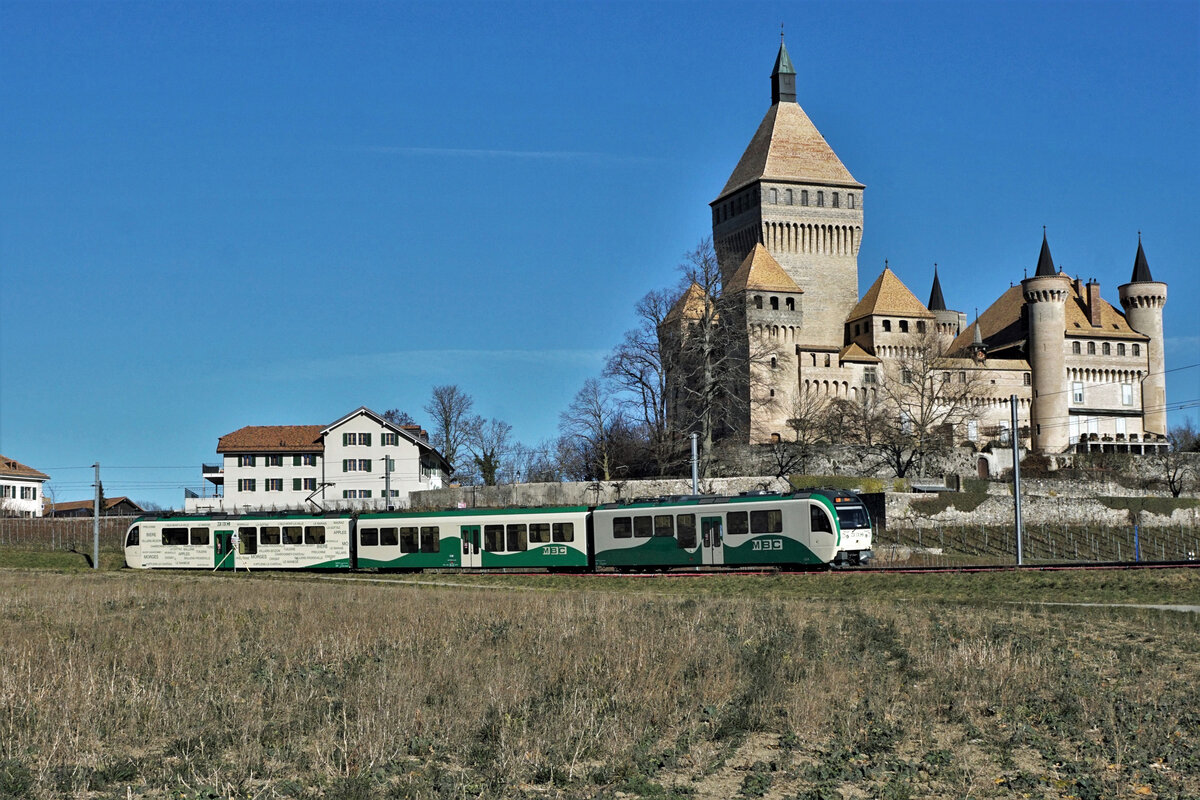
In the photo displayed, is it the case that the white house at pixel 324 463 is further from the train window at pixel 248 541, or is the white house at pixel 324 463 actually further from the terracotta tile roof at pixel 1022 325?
the terracotta tile roof at pixel 1022 325

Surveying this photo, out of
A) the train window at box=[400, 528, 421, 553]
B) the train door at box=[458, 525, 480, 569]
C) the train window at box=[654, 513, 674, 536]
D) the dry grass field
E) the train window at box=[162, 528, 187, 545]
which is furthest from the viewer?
the train window at box=[162, 528, 187, 545]

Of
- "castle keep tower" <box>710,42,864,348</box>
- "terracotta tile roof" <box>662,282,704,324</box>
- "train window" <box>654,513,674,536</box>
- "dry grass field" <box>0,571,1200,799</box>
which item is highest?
"castle keep tower" <box>710,42,864,348</box>

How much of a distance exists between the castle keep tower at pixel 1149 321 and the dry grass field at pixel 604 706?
86808mm

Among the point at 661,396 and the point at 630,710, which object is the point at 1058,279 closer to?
the point at 661,396

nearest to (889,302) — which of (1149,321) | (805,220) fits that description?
(805,220)

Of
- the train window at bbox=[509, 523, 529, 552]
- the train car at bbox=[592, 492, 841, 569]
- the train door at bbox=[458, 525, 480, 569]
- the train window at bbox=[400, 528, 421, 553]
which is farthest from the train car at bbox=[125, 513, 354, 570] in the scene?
the train car at bbox=[592, 492, 841, 569]

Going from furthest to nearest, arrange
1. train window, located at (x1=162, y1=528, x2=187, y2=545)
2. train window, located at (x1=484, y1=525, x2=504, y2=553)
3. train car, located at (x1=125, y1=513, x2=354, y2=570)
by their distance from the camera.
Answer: train window, located at (x1=162, y1=528, x2=187, y2=545)
train car, located at (x1=125, y1=513, x2=354, y2=570)
train window, located at (x1=484, y1=525, x2=504, y2=553)

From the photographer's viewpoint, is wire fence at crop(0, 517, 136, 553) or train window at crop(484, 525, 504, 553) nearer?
train window at crop(484, 525, 504, 553)

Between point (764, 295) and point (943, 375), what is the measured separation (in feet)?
47.2

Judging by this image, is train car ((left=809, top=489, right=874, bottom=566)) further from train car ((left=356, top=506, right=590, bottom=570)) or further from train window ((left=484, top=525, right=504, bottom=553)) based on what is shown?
train window ((left=484, top=525, right=504, bottom=553))

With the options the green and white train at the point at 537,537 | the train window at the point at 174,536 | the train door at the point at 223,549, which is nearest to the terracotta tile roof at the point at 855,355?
the green and white train at the point at 537,537

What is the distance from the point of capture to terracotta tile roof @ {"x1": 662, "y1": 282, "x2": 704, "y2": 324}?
76125mm

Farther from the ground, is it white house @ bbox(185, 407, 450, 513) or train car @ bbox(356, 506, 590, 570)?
white house @ bbox(185, 407, 450, 513)

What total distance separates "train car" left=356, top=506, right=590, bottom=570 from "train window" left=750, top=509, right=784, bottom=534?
6.07 metres
